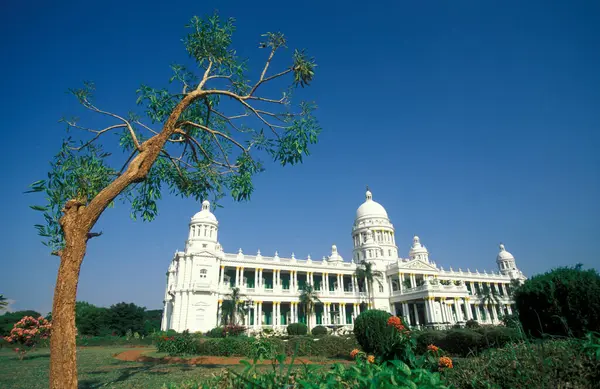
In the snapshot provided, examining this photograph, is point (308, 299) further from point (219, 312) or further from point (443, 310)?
point (443, 310)

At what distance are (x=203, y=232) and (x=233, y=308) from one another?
40.2 ft

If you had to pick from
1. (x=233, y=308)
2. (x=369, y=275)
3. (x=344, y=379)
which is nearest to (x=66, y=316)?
(x=344, y=379)

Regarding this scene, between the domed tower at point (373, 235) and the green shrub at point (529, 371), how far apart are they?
5805 cm

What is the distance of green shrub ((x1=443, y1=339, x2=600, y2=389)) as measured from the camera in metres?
3.15

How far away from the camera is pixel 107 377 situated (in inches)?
469

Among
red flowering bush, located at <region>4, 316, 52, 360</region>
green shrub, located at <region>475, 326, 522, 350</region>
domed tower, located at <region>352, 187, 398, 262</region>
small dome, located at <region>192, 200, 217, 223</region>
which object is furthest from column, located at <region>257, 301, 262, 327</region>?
green shrub, located at <region>475, 326, 522, 350</region>

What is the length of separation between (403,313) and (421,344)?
3690 cm

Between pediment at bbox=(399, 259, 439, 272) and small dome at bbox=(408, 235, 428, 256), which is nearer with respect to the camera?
pediment at bbox=(399, 259, 439, 272)

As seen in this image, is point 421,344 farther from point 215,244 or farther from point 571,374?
point 215,244

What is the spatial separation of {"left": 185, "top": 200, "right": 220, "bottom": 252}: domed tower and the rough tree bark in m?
41.2

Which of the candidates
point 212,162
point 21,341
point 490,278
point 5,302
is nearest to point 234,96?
point 212,162

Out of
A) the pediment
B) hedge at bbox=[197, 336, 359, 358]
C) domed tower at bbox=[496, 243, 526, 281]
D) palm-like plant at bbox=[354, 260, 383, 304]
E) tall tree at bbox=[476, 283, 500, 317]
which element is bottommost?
hedge at bbox=[197, 336, 359, 358]

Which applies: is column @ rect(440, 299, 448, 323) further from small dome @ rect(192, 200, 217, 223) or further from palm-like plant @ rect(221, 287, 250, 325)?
small dome @ rect(192, 200, 217, 223)

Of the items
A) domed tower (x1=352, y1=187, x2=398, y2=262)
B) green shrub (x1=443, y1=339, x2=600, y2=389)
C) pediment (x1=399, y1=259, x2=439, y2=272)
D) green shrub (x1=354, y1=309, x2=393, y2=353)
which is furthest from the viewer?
domed tower (x1=352, y1=187, x2=398, y2=262)
